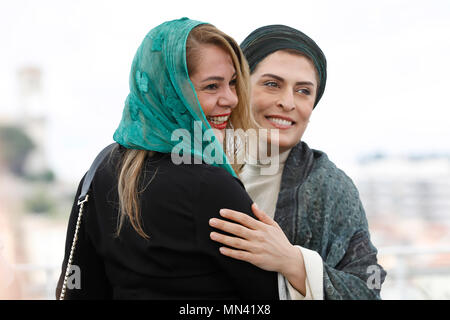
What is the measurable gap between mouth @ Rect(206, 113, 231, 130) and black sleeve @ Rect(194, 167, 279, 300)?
0.25 meters

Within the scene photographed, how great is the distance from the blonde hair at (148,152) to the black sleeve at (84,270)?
19cm

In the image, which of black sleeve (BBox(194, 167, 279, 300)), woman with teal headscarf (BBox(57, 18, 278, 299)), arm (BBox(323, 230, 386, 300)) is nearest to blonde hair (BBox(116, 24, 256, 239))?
woman with teal headscarf (BBox(57, 18, 278, 299))

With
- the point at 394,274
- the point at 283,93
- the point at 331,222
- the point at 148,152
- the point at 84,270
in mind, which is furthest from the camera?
the point at 394,274

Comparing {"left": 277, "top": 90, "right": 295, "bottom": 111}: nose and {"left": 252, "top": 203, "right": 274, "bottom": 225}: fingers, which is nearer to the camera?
{"left": 252, "top": 203, "right": 274, "bottom": 225}: fingers

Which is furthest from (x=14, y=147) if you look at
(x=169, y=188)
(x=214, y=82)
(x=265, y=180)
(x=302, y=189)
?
(x=169, y=188)

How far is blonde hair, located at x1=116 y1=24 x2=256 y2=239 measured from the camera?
3.77 ft

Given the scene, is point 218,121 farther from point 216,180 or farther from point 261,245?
point 261,245

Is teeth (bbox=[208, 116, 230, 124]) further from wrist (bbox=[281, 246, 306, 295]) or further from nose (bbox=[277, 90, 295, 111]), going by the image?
wrist (bbox=[281, 246, 306, 295])

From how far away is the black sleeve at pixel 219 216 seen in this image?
1.12 meters

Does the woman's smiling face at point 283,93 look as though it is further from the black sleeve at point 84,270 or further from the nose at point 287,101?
the black sleeve at point 84,270

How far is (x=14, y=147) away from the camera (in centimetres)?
3606

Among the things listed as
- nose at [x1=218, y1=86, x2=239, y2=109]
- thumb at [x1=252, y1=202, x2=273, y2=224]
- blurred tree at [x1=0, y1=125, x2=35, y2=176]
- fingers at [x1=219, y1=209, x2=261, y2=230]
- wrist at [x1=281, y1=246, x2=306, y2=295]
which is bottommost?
wrist at [x1=281, y1=246, x2=306, y2=295]

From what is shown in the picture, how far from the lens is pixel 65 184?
37.2 metres

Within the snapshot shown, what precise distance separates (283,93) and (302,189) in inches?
13.1
